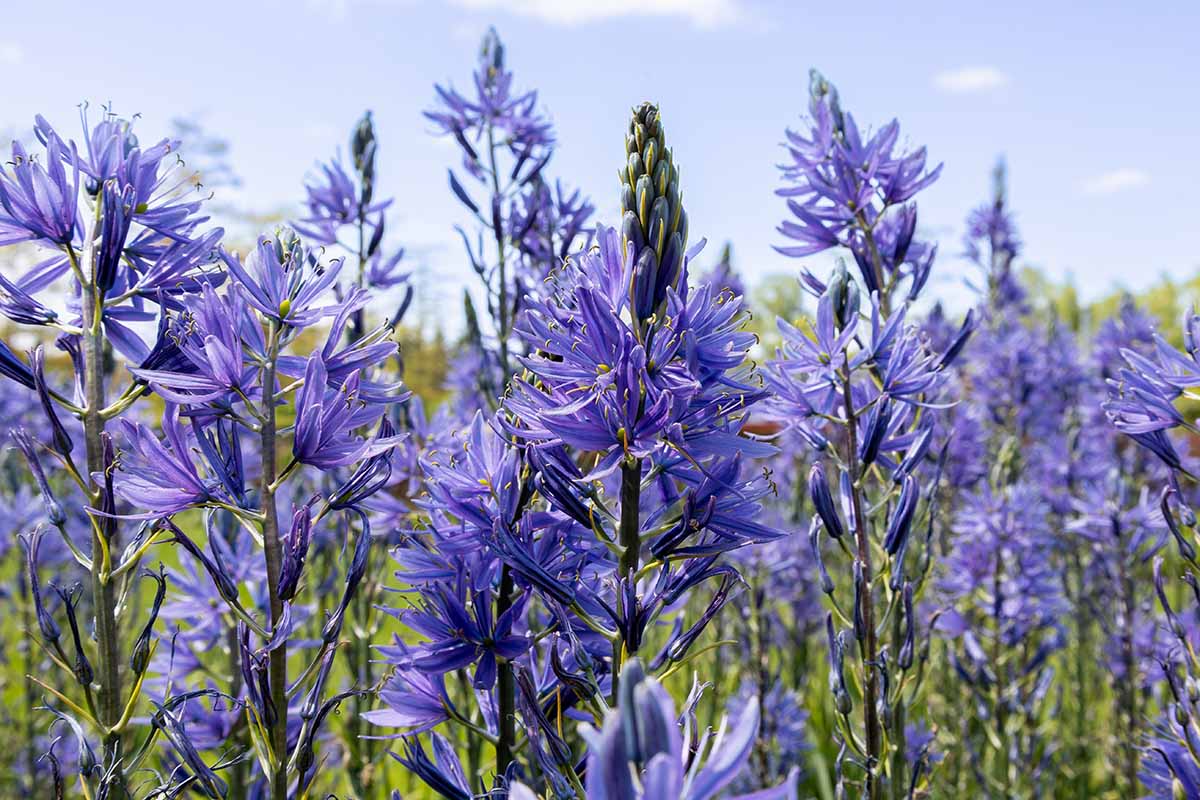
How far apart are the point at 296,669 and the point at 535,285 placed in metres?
2.25

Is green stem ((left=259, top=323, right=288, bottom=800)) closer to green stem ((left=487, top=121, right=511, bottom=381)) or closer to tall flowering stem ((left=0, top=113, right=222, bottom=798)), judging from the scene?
tall flowering stem ((left=0, top=113, right=222, bottom=798))

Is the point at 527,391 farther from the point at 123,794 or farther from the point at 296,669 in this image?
the point at 296,669

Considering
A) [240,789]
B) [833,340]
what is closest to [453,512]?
[833,340]

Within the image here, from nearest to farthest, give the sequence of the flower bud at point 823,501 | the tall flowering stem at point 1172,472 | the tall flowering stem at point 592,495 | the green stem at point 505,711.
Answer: the tall flowering stem at point 592,495, the green stem at point 505,711, the tall flowering stem at point 1172,472, the flower bud at point 823,501

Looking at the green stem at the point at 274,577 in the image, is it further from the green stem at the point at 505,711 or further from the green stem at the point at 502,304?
the green stem at the point at 502,304

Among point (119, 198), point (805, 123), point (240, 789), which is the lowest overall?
point (240, 789)

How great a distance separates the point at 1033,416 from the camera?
653 centimetres

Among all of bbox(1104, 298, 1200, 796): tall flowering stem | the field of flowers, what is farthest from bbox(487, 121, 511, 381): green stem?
bbox(1104, 298, 1200, 796): tall flowering stem

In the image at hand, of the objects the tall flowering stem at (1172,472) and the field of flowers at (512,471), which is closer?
the field of flowers at (512,471)

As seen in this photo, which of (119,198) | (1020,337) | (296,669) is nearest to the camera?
(119,198)

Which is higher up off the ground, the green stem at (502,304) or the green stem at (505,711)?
the green stem at (502,304)

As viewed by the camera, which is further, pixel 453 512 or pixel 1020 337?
pixel 1020 337

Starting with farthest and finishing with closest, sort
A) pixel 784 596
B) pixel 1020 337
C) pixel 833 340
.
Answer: pixel 1020 337 < pixel 784 596 < pixel 833 340

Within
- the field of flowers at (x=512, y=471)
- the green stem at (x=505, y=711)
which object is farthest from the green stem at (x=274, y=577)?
the green stem at (x=505, y=711)
